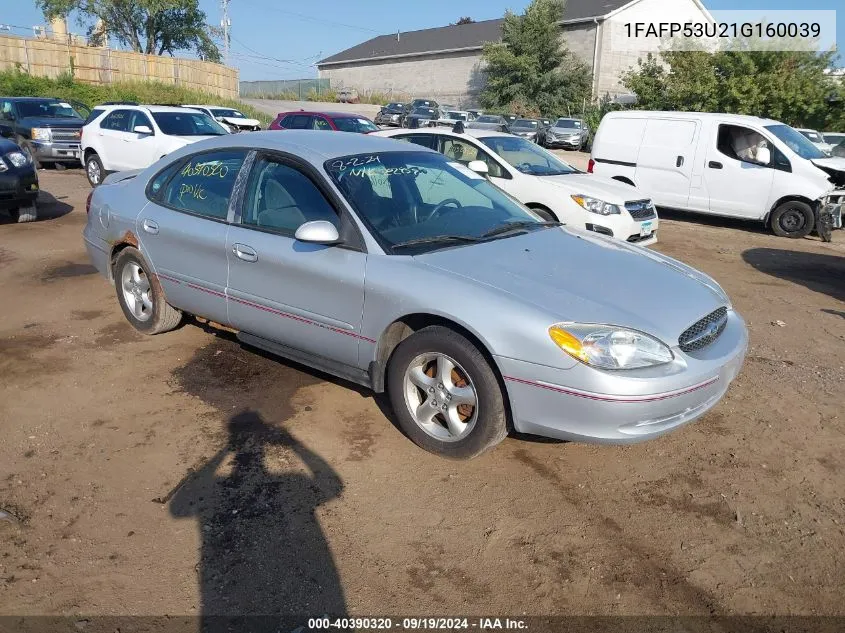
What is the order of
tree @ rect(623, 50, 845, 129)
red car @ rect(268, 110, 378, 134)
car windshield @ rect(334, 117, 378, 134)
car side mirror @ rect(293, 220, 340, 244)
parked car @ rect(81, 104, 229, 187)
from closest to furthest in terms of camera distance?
car side mirror @ rect(293, 220, 340, 244) → parked car @ rect(81, 104, 229, 187) → red car @ rect(268, 110, 378, 134) → car windshield @ rect(334, 117, 378, 134) → tree @ rect(623, 50, 845, 129)

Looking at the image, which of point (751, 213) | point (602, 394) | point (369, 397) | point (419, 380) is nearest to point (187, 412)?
point (369, 397)

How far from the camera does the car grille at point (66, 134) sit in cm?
1764

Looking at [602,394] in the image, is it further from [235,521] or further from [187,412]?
[187,412]

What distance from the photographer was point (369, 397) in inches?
187

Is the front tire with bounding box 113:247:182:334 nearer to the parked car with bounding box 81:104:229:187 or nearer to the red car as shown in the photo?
the parked car with bounding box 81:104:229:187

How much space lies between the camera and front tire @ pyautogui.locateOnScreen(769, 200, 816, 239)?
444 inches

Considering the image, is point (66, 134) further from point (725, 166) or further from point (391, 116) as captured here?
point (391, 116)

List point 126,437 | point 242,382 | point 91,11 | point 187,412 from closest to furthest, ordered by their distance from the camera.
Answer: point 126,437, point 187,412, point 242,382, point 91,11

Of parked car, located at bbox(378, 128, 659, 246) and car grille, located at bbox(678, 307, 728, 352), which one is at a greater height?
parked car, located at bbox(378, 128, 659, 246)

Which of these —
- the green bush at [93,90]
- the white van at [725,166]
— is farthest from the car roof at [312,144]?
the green bush at [93,90]

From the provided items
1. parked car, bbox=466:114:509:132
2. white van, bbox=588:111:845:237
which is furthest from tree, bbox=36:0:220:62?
white van, bbox=588:111:845:237

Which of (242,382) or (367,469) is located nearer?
(367,469)

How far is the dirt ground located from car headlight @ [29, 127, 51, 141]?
14.2 metres

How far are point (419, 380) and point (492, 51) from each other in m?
44.9
